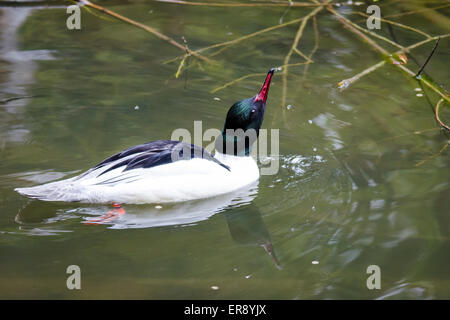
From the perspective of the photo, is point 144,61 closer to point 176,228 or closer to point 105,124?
point 105,124

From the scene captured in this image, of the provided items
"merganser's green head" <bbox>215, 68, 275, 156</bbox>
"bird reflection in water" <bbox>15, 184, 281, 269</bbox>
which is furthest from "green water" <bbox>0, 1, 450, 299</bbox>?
"merganser's green head" <bbox>215, 68, 275, 156</bbox>

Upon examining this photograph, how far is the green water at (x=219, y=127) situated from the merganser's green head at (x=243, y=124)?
1.37 feet

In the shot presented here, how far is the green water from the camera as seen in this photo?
14.6 ft

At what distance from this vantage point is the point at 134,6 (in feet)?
32.2

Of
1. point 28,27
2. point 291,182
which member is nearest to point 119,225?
point 291,182

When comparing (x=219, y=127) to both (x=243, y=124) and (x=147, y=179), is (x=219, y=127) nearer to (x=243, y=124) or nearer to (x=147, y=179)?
(x=243, y=124)

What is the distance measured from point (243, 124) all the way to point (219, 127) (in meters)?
1.05

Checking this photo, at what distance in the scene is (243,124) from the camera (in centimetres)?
570

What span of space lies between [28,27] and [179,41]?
88.1 inches

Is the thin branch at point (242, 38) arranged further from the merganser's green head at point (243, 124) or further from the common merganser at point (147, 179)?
the common merganser at point (147, 179)

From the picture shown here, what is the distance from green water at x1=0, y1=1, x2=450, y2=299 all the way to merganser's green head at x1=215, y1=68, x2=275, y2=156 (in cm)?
42

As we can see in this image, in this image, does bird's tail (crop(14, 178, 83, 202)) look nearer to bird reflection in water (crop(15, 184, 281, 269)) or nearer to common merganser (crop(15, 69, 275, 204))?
common merganser (crop(15, 69, 275, 204))

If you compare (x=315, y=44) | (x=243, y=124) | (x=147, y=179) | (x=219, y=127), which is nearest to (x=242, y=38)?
(x=315, y=44)
